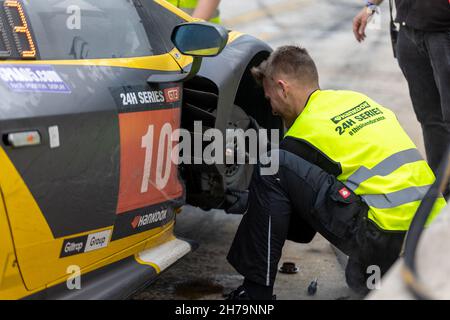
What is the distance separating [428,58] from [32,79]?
2.43 m

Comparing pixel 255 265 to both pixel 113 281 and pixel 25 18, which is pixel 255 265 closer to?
pixel 113 281

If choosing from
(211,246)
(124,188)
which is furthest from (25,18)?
Answer: (211,246)

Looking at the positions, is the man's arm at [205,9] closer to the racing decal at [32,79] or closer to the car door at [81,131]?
the car door at [81,131]

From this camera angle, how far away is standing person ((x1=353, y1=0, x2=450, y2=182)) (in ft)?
13.3

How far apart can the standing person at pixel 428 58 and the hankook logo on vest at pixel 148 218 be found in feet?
5.50

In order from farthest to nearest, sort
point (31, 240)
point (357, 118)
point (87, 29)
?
point (357, 118), point (87, 29), point (31, 240)

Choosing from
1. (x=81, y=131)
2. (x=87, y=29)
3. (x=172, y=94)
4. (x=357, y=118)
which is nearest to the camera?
(x=81, y=131)

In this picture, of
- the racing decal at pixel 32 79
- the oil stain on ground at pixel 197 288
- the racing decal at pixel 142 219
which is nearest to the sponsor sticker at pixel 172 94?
the racing decal at pixel 142 219

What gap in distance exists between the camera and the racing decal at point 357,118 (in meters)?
3.41

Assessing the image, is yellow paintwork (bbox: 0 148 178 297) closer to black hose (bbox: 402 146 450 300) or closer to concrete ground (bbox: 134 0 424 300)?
concrete ground (bbox: 134 0 424 300)

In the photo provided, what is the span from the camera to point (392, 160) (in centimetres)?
338

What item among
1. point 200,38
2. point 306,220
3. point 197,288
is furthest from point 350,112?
point 197,288

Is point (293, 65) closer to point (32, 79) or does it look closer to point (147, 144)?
point (147, 144)

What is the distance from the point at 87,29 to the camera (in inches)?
122
